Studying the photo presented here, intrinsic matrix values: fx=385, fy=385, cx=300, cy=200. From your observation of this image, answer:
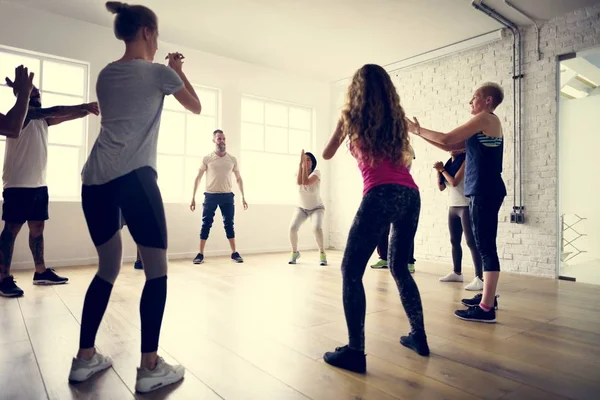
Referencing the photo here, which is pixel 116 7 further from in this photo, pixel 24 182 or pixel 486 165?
pixel 24 182

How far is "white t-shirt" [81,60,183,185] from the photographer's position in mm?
1426

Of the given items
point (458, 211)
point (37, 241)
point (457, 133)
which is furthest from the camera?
point (458, 211)

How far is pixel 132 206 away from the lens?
1.42 metres

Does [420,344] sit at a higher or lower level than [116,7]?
lower

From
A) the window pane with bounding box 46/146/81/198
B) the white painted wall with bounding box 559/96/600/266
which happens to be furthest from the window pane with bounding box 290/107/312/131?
the white painted wall with bounding box 559/96/600/266

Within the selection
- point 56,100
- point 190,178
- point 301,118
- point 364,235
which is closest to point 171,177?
point 190,178

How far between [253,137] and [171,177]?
158 cm

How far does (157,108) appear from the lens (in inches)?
59.7

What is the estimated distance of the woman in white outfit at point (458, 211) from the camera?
3.61 m

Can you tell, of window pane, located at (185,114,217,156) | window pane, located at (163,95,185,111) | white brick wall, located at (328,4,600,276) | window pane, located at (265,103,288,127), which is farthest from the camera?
window pane, located at (265,103,288,127)

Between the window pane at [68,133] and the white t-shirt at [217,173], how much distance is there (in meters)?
1.58

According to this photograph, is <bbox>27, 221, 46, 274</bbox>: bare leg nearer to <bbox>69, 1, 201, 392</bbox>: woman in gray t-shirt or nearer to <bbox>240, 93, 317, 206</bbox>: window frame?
<bbox>69, 1, 201, 392</bbox>: woman in gray t-shirt

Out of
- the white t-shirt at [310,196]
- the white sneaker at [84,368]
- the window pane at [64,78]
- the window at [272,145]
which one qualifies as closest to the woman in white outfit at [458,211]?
the white t-shirt at [310,196]

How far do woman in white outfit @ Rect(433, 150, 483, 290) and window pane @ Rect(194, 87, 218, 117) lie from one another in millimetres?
3681
